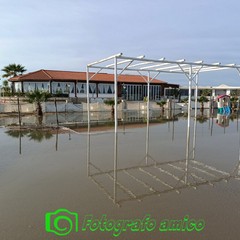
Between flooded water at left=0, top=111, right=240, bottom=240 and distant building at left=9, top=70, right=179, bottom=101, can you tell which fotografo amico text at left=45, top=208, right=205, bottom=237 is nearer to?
flooded water at left=0, top=111, right=240, bottom=240

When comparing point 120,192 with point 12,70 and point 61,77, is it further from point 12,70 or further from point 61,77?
point 12,70

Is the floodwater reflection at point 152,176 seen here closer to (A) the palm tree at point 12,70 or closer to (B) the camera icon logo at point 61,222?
(B) the camera icon logo at point 61,222

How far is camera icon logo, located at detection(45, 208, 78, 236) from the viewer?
14.0 ft

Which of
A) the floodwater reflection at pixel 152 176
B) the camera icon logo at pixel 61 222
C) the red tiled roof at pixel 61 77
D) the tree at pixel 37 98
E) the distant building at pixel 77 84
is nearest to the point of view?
the camera icon logo at pixel 61 222

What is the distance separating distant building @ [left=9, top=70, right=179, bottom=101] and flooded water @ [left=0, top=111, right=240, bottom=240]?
81.1ft

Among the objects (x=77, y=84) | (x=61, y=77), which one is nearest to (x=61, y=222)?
(x=61, y=77)

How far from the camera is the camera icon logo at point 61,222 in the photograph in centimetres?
425

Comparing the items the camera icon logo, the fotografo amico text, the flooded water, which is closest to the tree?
the flooded water

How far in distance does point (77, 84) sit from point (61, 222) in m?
32.3

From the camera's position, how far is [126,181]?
6418mm

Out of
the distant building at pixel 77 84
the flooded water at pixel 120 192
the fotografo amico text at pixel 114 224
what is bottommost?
the fotografo amico text at pixel 114 224

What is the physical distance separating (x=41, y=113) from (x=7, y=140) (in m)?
12.7

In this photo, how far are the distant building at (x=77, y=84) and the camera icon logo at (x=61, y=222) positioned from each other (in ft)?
98.1

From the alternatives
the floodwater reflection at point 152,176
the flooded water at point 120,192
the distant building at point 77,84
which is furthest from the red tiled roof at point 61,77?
the floodwater reflection at point 152,176
